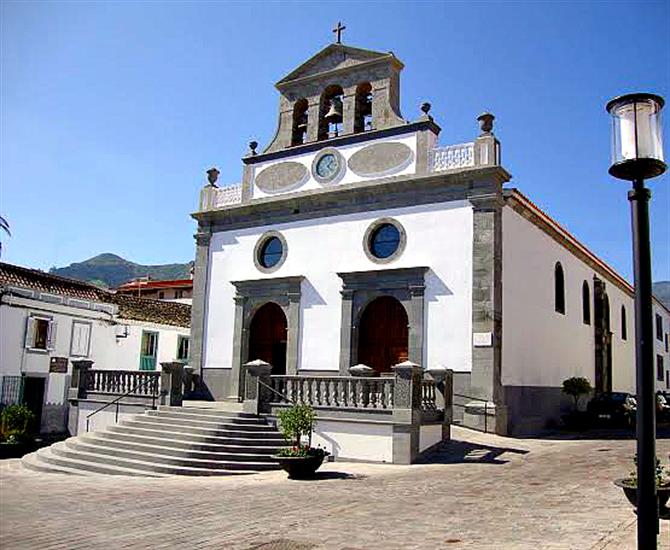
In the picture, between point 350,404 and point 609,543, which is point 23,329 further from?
point 609,543

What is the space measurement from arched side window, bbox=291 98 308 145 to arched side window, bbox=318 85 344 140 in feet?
2.92

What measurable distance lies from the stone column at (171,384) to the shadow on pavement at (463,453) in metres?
6.95

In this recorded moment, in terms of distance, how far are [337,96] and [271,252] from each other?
5.58 meters

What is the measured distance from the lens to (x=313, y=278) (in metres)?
20.6

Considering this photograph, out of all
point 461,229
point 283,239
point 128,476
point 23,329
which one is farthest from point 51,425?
point 461,229

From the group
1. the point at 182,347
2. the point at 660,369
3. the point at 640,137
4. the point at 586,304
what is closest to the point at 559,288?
the point at 586,304

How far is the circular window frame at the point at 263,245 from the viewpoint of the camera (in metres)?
21.5

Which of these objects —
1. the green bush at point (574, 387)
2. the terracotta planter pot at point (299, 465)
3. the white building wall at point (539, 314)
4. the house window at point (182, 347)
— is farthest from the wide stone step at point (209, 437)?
the house window at point (182, 347)

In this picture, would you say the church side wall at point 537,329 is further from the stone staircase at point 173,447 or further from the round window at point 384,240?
the stone staircase at point 173,447

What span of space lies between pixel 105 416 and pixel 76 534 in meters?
11.4

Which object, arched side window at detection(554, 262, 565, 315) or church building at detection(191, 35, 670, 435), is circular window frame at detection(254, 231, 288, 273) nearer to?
church building at detection(191, 35, 670, 435)

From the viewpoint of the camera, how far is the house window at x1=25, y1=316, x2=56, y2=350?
78.7 feet

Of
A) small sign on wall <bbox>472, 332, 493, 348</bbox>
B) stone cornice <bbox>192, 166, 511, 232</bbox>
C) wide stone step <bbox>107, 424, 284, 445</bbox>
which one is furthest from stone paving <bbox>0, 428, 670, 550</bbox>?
stone cornice <bbox>192, 166, 511, 232</bbox>

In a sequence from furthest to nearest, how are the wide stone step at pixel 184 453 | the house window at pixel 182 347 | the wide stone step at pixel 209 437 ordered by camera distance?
the house window at pixel 182 347, the wide stone step at pixel 209 437, the wide stone step at pixel 184 453
